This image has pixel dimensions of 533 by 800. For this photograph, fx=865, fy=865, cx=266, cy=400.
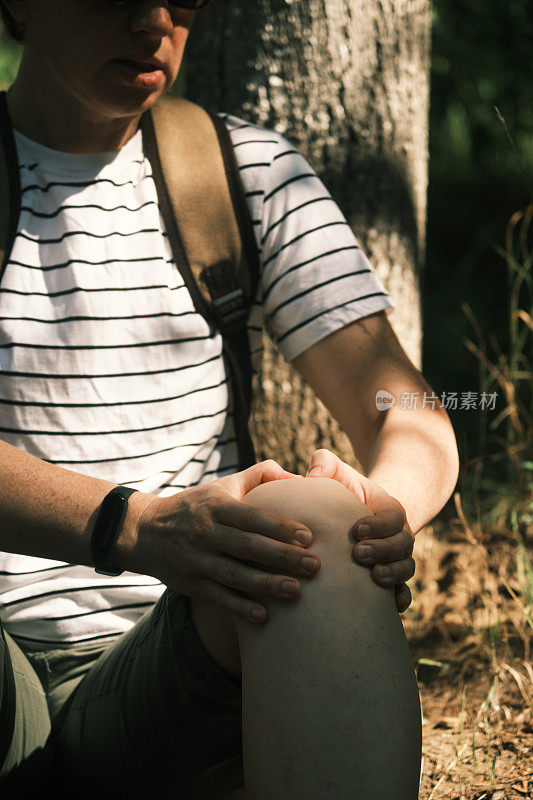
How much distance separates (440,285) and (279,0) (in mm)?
2956

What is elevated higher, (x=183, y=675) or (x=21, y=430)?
(x=21, y=430)

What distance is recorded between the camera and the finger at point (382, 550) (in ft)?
4.25

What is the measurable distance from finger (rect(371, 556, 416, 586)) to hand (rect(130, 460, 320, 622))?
0.31ft

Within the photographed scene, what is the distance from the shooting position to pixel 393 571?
1.32m

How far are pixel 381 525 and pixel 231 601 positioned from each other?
258 millimetres

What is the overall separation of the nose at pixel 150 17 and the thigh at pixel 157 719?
3.42 ft

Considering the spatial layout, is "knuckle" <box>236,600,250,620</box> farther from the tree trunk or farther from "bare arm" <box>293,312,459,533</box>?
the tree trunk

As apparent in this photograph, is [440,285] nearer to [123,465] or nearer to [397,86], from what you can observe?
[397,86]

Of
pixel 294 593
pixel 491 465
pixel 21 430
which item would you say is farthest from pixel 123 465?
pixel 491 465

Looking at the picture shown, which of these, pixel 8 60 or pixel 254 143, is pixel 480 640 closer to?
pixel 254 143

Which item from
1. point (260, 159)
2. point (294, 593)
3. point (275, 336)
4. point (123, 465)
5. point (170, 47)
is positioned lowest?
point (294, 593)

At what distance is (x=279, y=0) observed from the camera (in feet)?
7.66

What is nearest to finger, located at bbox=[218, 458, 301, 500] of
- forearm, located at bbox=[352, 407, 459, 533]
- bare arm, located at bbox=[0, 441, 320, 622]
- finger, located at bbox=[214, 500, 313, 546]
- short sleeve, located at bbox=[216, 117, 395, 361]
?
bare arm, located at bbox=[0, 441, 320, 622]

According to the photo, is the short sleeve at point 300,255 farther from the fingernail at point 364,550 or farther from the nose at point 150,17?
the fingernail at point 364,550
